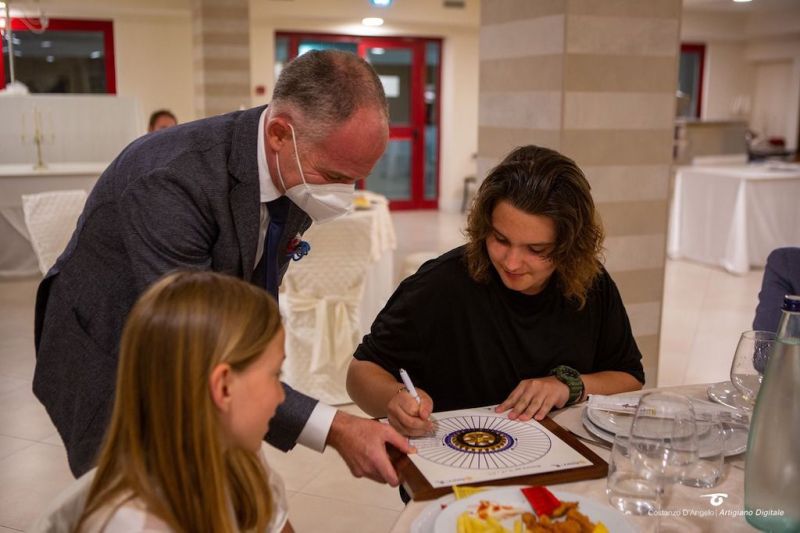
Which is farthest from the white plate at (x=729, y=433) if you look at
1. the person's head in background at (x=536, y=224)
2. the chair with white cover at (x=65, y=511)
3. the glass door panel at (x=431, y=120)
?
the glass door panel at (x=431, y=120)

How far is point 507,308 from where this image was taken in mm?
1795

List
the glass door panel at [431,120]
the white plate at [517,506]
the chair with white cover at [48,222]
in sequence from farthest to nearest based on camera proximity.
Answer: the glass door panel at [431,120] → the chair with white cover at [48,222] → the white plate at [517,506]

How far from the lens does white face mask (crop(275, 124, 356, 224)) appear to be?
165 centimetres

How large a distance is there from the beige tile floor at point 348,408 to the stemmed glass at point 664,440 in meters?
0.95

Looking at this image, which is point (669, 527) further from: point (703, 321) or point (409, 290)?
point (703, 321)

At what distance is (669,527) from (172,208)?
1.00m

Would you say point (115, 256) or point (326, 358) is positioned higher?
point (115, 256)

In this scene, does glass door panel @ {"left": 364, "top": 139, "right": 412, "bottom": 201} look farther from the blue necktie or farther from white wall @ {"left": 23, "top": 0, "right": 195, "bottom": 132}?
the blue necktie

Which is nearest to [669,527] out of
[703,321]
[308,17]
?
[703,321]

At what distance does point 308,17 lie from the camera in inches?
400

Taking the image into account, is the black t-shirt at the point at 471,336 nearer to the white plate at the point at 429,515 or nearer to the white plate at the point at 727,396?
the white plate at the point at 727,396

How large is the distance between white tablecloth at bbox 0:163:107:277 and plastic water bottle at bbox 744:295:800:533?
665cm

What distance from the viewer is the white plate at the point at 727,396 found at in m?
1.64

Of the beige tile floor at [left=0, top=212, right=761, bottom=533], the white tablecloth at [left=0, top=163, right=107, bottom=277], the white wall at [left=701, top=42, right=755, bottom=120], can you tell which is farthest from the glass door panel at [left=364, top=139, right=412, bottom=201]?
the white tablecloth at [left=0, top=163, right=107, bottom=277]
